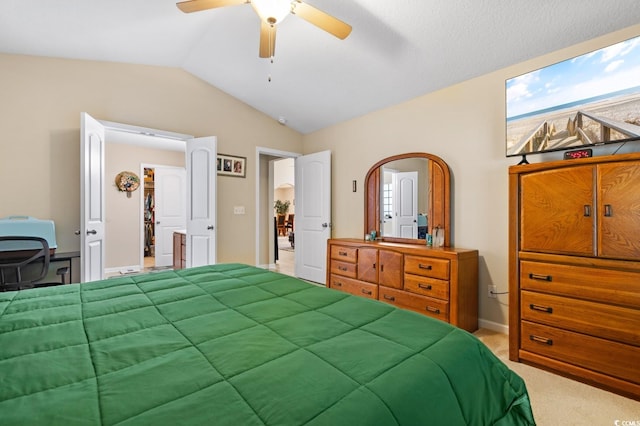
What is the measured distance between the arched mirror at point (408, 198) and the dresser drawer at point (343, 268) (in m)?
0.59

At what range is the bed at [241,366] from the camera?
0.66m


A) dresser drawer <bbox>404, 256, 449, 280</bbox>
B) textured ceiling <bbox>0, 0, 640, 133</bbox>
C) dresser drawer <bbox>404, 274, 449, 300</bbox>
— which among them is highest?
textured ceiling <bbox>0, 0, 640, 133</bbox>

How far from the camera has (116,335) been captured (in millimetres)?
1036

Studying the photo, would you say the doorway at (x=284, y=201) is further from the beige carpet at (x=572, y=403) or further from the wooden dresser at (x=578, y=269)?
the beige carpet at (x=572, y=403)

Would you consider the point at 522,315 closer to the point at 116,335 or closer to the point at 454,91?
the point at 454,91

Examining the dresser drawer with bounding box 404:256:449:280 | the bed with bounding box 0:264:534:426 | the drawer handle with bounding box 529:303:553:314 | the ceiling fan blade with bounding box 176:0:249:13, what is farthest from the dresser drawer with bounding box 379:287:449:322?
the ceiling fan blade with bounding box 176:0:249:13

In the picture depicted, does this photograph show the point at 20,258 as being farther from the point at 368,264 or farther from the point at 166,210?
the point at 166,210

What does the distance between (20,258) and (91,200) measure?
78 centimetres

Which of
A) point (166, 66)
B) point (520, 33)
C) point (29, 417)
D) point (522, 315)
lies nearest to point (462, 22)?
point (520, 33)

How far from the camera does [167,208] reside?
6.30 meters

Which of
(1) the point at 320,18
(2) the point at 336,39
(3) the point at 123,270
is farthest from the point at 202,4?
(3) the point at 123,270

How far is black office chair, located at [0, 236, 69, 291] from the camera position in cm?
255

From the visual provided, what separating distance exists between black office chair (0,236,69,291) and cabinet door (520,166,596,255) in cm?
398

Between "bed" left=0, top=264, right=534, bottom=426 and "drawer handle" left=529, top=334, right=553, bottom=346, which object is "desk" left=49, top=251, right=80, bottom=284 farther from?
"drawer handle" left=529, top=334, right=553, bottom=346
